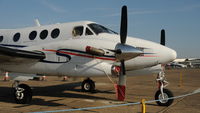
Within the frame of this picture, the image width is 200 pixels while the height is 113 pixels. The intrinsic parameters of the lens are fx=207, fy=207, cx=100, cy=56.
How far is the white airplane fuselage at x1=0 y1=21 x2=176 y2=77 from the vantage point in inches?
323

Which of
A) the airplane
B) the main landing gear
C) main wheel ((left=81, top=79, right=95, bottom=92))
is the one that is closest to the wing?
the airplane

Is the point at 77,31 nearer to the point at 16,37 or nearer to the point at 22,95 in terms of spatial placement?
the point at 16,37

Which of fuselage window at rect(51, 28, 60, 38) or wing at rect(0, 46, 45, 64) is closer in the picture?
wing at rect(0, 46, 45, 64)

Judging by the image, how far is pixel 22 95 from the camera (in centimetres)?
922

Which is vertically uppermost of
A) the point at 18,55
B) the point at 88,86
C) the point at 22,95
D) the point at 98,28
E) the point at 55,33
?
the point at 98,28

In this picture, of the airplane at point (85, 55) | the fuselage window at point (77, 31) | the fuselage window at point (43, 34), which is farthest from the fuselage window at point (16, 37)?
the fuselage window at point (77, 31)

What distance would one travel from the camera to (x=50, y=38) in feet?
31.3

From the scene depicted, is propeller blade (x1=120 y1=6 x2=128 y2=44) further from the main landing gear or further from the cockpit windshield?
the main landing gear

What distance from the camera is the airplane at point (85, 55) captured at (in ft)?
26.2

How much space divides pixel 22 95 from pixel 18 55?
6.64 ft

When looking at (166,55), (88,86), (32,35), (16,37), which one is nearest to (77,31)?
(32,35)

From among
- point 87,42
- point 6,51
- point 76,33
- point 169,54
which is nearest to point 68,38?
point 76,33

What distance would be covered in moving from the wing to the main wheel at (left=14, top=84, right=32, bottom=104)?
1.25m

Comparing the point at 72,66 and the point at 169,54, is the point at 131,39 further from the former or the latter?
the point at 72,66
